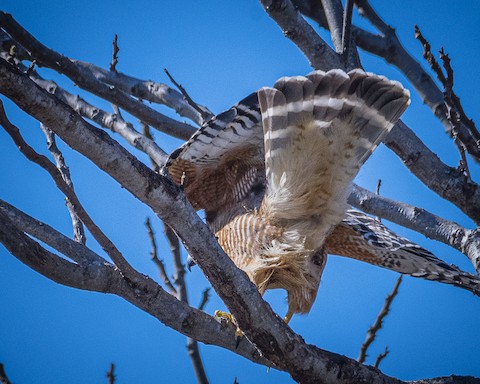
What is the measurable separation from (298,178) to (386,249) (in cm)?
106

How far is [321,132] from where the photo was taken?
3.68 m

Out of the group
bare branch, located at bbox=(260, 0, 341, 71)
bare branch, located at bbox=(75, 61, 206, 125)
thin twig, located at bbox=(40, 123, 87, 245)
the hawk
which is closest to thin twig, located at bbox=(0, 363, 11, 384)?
thin twig, located at bbox=(40, 123, 87, 245)

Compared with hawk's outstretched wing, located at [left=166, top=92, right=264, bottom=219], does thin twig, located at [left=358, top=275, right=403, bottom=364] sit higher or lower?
lower

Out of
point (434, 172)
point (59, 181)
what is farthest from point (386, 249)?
point (59, 181)

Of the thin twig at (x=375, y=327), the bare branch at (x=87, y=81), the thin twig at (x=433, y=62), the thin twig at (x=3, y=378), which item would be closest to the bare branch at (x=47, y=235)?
the thin twig at (x=3, y=378)

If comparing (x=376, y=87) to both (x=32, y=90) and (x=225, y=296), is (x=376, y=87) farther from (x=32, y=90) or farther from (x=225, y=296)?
(x=32, y=90)

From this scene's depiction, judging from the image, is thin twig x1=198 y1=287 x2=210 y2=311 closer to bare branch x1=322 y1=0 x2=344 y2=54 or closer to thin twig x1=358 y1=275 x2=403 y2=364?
thin twig x1=358 y1=275 x2=403 y2=364

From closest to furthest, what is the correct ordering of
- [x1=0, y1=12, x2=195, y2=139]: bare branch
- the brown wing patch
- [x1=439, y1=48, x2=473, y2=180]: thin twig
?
[x1=439, y1=48, x2=473, y2=180]: thin twig < [x1=0, y1=12, x2=195, y2=139]: bare branch < the brown wing patch

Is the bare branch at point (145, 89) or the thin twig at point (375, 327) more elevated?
the bare branch at point (145, 89)

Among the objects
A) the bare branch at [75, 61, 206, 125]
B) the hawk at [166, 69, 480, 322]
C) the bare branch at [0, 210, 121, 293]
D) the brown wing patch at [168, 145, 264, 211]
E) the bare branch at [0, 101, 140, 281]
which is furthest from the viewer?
the bare branch at [75, 61, 206, 125]

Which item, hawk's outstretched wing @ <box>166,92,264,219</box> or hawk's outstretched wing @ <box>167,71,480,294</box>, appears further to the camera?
hawk's outstretched wing @ <box>167,71,480,294</box>

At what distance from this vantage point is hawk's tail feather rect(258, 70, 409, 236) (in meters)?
3.45

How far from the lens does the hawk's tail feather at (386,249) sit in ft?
14.8

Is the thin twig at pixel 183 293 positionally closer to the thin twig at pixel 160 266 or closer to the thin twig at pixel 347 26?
the thin twig at pixel 160 266
